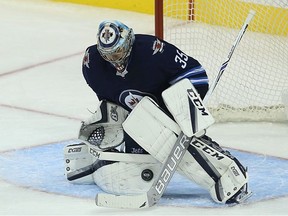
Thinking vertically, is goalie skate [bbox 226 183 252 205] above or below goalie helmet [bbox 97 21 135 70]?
below

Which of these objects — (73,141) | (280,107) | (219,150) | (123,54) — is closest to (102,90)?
(123,54)

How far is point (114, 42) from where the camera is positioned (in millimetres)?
3643

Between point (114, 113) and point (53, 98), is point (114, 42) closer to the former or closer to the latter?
point (114, 113)

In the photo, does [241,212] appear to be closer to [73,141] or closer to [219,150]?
[219,150]

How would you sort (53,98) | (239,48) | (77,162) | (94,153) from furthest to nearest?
1. (239,48)
2. (53,98)
3. (77,162)
4. (94,153)

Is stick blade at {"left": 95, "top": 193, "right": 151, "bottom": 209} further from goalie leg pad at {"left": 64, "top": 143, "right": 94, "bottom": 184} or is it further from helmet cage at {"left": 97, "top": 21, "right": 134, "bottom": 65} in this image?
helmet cage at {"left": 97, "top": 21, "right": 134, "bottom": 65}

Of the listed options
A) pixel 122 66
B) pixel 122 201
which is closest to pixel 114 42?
pixel 122 66

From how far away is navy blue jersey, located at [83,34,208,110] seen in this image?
372cm

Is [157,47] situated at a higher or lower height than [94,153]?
higher

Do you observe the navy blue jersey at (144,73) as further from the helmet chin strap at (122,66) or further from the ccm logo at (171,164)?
the ccm logo at (171,164)

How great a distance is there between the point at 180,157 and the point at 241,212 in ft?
0.92

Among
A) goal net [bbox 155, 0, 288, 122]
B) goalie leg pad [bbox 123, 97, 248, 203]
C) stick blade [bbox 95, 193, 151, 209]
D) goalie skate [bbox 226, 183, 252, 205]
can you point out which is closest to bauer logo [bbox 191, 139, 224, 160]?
goalie leg pad [bbox 123, 97, 248, 203]

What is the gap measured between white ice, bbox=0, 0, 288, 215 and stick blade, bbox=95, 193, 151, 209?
0.02 meters

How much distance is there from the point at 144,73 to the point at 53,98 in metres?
1.73
